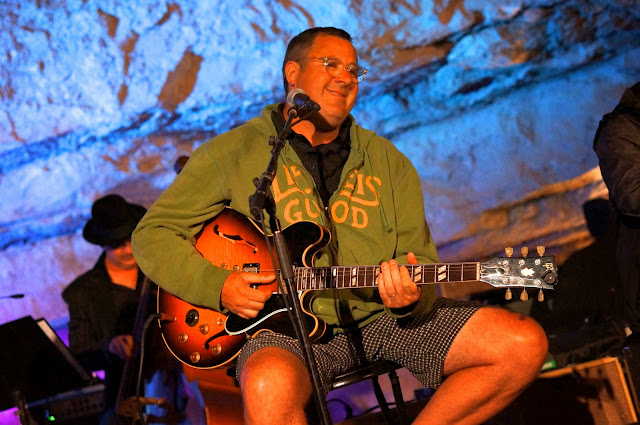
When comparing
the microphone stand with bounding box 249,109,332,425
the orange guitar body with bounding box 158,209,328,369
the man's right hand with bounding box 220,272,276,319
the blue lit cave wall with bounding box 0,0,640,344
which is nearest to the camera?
the microphone stand with bounding box 249,109,332,425

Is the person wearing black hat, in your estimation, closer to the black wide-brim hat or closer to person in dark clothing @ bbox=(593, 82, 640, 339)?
the black wide-brim hat

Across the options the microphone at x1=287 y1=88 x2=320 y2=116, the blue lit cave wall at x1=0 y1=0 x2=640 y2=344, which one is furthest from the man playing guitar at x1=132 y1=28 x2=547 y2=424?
the blue lit cave wall at x1=0 y1=0 x2=640 y2=344

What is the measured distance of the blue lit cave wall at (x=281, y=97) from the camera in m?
5.51

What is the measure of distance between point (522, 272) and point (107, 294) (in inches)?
147

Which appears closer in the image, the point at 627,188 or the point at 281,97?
the point at 627,188

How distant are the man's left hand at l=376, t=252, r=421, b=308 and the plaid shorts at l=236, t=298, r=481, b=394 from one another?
232 millimetres

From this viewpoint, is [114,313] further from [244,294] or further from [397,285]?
[397,285]

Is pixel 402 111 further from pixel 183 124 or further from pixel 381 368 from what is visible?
pixel 381 368

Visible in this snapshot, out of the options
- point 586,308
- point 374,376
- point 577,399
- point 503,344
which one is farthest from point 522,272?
point 586,308

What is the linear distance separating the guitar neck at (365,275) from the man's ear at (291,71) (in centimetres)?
120

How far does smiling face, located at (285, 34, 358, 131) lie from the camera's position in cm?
341

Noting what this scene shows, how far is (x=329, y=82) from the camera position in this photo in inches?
136

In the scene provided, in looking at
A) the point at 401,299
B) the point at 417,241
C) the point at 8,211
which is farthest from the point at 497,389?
the point at 8,211

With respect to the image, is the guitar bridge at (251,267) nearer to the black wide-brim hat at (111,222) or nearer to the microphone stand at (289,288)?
the microphone stand at (289,288)
